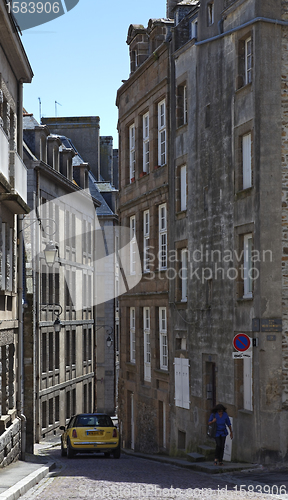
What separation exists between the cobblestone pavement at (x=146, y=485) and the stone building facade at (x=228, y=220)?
9.33ft

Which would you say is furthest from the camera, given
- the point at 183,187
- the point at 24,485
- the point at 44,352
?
the point at 44,352

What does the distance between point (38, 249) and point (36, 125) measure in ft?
19.9

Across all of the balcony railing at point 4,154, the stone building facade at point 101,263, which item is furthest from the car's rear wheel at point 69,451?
the stone building facade at point 101,263

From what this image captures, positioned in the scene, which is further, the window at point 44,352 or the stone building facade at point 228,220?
the window at point 44,352

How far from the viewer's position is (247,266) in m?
22.6

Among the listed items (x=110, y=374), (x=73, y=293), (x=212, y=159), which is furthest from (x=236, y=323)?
(x=110, y=374)

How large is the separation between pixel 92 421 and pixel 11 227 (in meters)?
7.20

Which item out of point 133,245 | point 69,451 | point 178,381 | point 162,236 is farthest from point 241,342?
point 133,245

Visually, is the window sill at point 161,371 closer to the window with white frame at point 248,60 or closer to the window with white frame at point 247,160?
the window with white frame at point 247,160

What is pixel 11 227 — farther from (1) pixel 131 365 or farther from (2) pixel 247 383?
(1) pixel 131 365

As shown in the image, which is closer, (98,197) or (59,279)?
(59,279)

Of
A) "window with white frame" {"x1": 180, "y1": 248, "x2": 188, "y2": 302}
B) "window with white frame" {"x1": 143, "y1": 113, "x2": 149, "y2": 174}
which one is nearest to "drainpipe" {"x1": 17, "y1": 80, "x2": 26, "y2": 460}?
"window with white frame" {"x1": 180, "y1": 248, "x2": 188, "y2": 302}

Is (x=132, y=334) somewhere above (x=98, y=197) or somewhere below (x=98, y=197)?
below

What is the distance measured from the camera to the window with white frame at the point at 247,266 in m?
22.5
